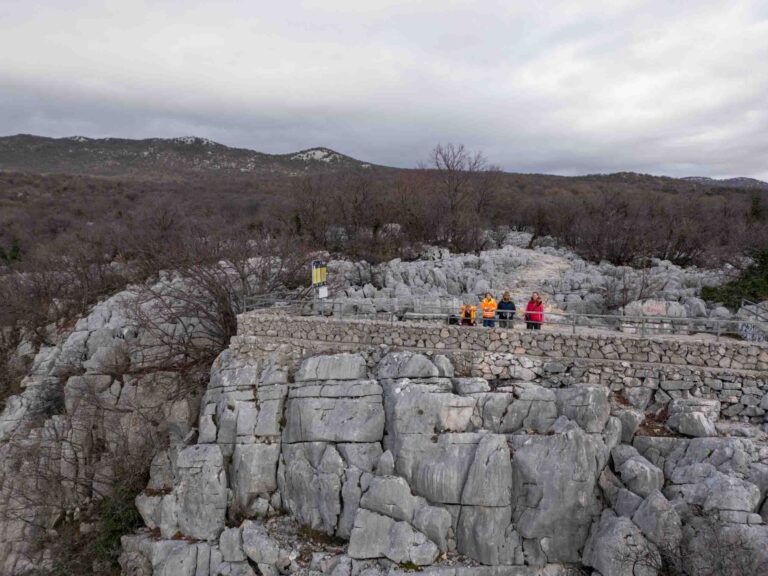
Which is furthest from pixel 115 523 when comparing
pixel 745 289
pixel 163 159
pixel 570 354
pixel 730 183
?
pixel 730 183

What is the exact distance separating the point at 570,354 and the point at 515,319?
72.5 inches

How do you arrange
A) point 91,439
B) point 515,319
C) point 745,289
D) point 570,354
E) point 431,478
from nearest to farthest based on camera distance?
1. point 431,478
2. point 570,354
3. point 515,319
4. point 91,439
5. point 745,289

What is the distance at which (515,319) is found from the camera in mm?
13055

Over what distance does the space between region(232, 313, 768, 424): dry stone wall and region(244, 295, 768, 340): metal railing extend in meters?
0.47

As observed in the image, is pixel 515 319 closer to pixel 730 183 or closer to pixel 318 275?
pixel 318 275

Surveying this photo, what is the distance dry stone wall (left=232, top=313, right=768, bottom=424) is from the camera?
11578 mm

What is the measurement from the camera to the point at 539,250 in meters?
30.8

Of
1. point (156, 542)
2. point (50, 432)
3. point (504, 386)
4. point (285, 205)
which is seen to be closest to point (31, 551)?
point (50, 432)

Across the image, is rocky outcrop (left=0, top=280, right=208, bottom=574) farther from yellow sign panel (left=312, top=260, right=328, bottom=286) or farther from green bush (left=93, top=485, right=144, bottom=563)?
yellow sign panel (left=312, top=260, right=328, bottom=286)

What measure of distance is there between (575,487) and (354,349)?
7.17 meters

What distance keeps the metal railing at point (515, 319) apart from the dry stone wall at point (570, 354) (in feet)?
1.54

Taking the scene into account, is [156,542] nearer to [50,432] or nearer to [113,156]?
[50,432]

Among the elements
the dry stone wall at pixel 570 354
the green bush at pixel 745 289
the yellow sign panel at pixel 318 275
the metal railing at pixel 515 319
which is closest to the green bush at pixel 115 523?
the dry stone wall at pixel 570 354

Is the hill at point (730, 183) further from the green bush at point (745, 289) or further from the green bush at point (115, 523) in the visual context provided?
the green bush at point (115, 523)
